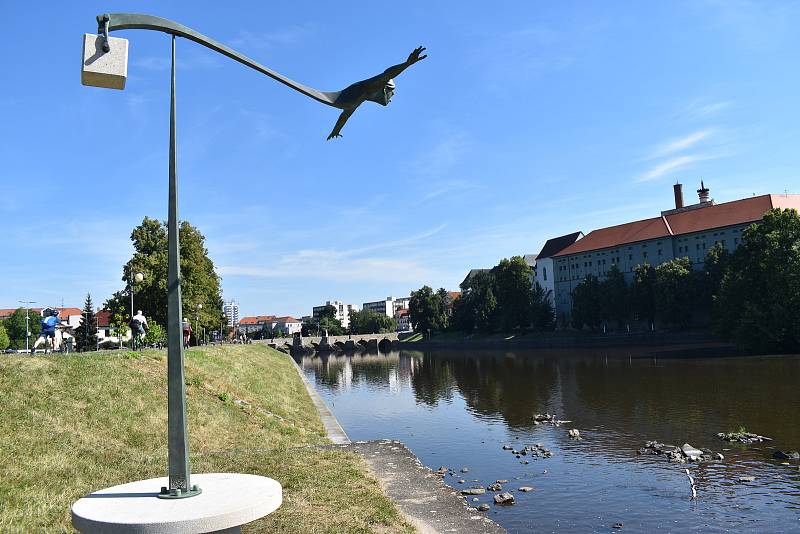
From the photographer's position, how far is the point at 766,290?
1937 inches

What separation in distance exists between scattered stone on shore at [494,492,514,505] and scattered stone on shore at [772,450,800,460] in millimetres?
9186

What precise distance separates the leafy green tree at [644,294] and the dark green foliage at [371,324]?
3655 inches

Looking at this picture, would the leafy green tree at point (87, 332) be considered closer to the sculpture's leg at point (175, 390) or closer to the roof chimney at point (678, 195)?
the sculpture's leg at point (175, 390)

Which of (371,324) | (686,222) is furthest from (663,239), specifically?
(371,324)

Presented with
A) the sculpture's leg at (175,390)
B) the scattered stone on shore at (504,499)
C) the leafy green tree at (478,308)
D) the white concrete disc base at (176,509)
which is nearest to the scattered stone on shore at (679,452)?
the scattered stone on shore at (504,499)

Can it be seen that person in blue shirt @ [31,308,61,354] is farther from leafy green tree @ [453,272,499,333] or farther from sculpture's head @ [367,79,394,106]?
leafy green tree @ [453,272,499,333]

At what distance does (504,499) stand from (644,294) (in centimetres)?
6864

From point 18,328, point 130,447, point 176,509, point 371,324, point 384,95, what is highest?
point 18,328

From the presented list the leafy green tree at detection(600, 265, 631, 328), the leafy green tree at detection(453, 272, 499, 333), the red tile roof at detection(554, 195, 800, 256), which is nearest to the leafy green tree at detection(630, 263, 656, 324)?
the leafy green tree at detection(600, 265, 631, 328)

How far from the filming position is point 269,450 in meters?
13.5

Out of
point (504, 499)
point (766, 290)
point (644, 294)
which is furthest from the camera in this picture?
point (644, 294)

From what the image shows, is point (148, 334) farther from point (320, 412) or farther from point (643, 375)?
point (643, 375)

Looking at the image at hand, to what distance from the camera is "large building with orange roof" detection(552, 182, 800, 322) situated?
76562 mm

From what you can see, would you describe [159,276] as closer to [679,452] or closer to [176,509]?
[679,452]
